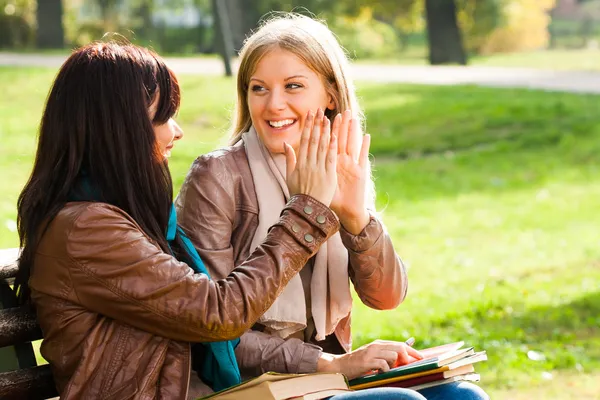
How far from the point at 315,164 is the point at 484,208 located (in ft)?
28.1

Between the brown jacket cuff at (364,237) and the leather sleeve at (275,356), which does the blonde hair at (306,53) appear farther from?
the leather sleeve at (275,356)

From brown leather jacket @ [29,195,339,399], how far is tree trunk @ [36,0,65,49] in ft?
78.0

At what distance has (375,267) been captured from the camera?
10.9 feet

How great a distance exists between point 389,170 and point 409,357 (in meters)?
9.79

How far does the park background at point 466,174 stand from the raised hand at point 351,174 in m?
0.67

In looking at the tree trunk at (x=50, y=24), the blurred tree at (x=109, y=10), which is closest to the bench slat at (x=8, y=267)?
the tree trunk at (x=50, y=24)

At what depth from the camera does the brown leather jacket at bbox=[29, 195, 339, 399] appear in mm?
2668

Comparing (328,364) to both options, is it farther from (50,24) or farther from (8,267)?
(50,24)

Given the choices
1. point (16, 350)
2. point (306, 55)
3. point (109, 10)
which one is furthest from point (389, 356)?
point (109, 10)

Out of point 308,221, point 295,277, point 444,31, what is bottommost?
point 444,31

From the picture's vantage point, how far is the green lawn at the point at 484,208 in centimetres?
658

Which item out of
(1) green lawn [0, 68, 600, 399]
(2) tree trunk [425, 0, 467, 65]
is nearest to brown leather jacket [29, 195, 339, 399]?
(1) green lawn [0, 68, 600, 399]

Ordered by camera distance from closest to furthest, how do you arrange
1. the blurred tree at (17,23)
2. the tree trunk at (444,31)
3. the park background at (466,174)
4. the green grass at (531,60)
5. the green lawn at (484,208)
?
the green lawn at (484,208) < the park background at (466,174) < the tree trunk at (444,31) < the green grass at (531,60) < the blurred tree at (17,23)

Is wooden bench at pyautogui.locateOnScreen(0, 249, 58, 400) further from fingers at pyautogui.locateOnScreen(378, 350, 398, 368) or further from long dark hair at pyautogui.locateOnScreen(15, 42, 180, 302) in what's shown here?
fingers at pyautogui.locateOnScreen(378, 350, 398, 368)
